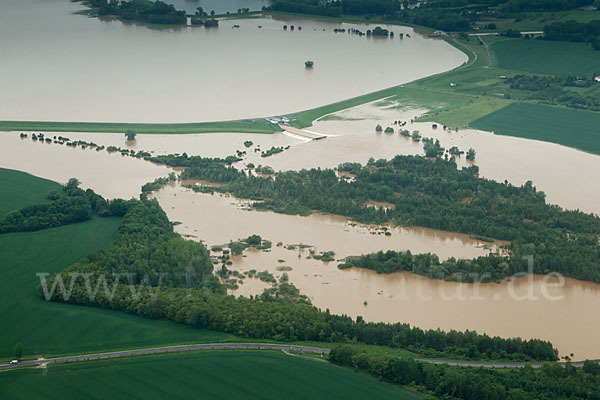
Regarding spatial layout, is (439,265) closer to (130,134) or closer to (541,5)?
(130,134)

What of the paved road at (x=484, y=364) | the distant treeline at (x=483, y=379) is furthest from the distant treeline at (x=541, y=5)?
the distant treeline at (x=483, y=379)

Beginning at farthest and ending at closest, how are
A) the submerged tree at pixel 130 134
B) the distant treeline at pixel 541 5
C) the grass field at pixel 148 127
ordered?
the distant treeline at pixel 541 5
the grass field at pixel 148 127
the submerged tree at pixel 130 134

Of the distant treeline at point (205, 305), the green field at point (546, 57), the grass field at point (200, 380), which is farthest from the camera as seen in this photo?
the green field at point (546, 57)

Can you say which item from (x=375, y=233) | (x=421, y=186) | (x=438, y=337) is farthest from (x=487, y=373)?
(x=421, y=186)

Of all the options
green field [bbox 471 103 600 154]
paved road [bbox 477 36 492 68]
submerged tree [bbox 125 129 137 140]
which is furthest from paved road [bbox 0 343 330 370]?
paved road [bbox 477 36 492 68]

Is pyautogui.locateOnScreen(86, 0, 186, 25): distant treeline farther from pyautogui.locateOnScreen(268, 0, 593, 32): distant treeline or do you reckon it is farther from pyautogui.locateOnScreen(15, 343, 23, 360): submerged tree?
pyautogui.locateOnScreen(15, 343, 23, 360): submerged tree

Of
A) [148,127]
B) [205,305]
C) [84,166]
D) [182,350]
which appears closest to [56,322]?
[182,350]

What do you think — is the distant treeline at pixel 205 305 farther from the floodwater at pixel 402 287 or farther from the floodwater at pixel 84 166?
the floodwater at pixel 84 166

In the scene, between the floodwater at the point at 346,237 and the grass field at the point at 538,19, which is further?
the grass field at the point at 538,19
